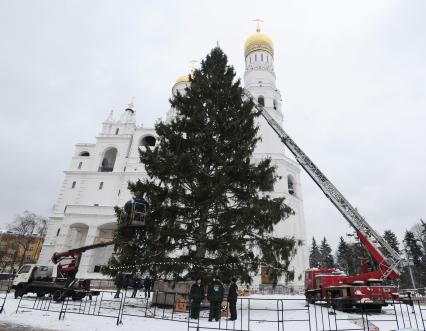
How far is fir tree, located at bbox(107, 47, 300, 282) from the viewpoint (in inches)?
487

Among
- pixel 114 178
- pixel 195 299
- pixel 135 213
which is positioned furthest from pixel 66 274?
pixel 114 178

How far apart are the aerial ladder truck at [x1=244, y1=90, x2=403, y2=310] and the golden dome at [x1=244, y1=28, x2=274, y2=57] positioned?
33027 mm

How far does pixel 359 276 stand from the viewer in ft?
47.4

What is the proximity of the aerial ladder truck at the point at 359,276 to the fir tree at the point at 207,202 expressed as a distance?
2.98 meters

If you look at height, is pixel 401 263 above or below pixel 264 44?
below

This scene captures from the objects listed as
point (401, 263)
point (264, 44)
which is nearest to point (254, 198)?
point (401, 263)

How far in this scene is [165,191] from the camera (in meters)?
13.6

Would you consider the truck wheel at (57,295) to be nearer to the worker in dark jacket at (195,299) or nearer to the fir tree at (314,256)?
the worker in dark jacket at (195,299)

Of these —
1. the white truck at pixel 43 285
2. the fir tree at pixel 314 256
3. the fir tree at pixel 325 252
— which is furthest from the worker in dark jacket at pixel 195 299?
the fir tree at pixel 314 256

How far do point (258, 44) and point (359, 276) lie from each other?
39.0 meters

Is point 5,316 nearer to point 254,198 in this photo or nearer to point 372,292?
point 254,198

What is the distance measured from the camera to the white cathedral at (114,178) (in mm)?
33344

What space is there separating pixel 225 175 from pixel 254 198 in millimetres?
1885

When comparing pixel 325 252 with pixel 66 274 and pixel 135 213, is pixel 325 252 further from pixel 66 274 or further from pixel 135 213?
pixel 135 213
